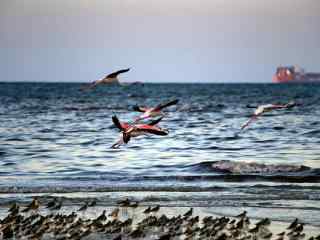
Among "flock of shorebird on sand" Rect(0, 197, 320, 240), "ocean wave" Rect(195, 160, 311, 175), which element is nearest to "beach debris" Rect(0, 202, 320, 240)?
"flock of shorebird on sand" Rect(0, 197, 320, 240)

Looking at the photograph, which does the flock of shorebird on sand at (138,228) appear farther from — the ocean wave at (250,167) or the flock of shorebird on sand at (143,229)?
the ocean wave at (250,167)

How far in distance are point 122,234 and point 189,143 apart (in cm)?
1921

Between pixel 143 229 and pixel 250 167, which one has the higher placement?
pixel 143 229

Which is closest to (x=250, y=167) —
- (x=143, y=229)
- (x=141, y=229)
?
(x=143, y=229)

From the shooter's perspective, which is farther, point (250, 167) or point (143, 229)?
point (250, 167)

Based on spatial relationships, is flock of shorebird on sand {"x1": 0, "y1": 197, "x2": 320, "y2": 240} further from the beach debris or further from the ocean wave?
the ocean wave

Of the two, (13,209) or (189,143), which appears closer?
(13,209)

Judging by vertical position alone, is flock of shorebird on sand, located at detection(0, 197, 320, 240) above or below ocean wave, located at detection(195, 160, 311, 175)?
above

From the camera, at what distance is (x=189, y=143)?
31875 millimetres

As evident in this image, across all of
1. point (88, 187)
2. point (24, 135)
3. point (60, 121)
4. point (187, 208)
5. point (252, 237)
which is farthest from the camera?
point (60, 121)

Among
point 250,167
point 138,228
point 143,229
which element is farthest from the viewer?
point 250,167

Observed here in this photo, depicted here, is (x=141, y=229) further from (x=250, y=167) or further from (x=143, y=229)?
(x=250, y=167)

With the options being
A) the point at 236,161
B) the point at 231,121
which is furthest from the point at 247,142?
the point at 231,121

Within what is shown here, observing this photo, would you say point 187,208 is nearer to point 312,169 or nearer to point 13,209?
point 13,209
